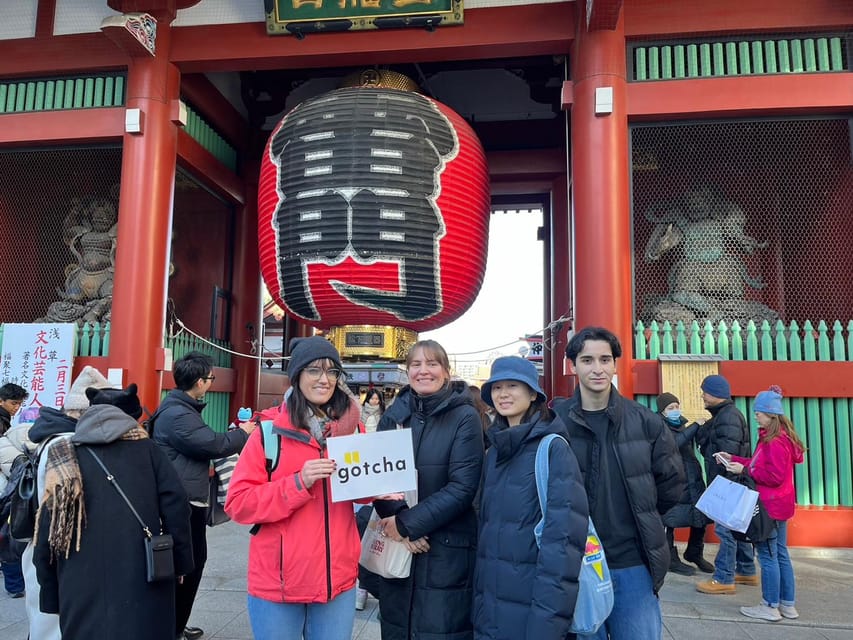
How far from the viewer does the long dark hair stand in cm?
216

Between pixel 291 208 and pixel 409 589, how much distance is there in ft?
15.6

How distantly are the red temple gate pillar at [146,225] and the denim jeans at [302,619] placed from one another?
546cm

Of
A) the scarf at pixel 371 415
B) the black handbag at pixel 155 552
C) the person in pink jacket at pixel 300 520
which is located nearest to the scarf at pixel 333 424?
the person in pink jacket at pixel 300 520

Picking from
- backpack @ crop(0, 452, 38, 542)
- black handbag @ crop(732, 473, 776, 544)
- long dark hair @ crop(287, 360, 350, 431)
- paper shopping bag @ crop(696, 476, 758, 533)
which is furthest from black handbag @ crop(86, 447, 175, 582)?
black handbag @ crop(732, 473, 776, 544)

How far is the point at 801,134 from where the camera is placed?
7.46 meters

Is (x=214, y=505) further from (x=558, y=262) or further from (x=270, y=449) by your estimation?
(x=558, y=262)

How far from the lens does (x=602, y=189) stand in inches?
256

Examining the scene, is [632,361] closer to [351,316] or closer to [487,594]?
[351,316]

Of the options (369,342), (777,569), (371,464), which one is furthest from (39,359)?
(777,569)

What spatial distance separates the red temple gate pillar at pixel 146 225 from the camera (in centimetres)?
709

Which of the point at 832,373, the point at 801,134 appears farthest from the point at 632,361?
the point at 801,134

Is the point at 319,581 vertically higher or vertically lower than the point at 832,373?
lower

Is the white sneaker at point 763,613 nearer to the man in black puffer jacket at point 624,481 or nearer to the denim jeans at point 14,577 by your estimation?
the man in black puffer jacket at point 624,481

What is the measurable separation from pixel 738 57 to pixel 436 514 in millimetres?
6598
